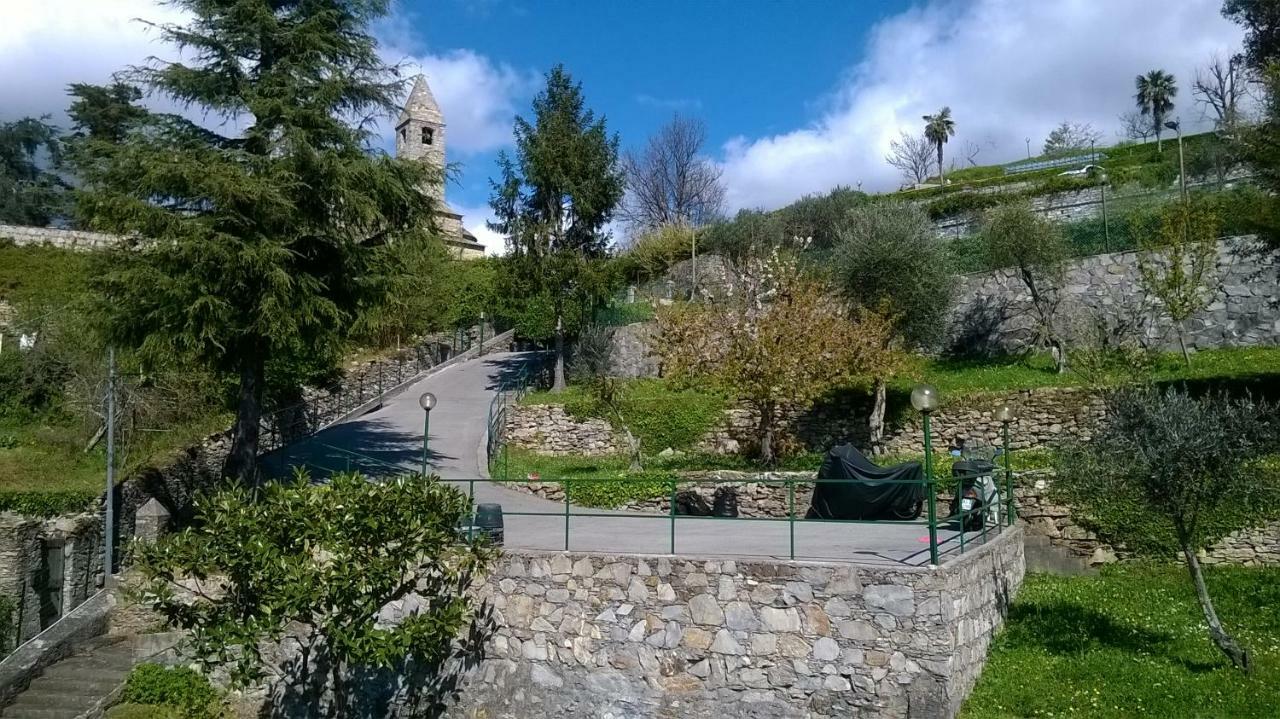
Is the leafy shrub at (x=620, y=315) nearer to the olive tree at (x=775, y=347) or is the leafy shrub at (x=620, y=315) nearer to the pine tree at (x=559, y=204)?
the pine tree at (x=559, y=204)

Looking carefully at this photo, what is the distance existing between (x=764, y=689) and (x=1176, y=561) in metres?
7.13

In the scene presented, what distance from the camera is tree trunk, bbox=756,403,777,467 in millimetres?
18812

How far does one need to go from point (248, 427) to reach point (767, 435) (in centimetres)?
1068

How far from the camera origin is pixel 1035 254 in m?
23.0

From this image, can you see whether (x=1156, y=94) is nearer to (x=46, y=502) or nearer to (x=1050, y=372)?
(x=1050, y=372)

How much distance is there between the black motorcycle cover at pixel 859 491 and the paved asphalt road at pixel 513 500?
0.93 feet

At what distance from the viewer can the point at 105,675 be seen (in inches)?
478

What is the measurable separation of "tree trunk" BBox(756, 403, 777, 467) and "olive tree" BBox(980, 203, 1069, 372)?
28.7ft

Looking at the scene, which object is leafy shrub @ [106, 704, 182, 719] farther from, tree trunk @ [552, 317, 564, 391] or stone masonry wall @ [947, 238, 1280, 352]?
stone masonry wall @ [947, 238, 1280, 352]

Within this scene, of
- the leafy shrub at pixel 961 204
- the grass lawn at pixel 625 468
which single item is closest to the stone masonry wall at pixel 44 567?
the grass lawn at pixel 625 468

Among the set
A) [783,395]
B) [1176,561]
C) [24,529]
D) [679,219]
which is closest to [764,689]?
[1176,561]

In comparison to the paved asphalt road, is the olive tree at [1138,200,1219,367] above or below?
above

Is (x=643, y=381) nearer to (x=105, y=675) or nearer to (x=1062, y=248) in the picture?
(x=1062, y=248)

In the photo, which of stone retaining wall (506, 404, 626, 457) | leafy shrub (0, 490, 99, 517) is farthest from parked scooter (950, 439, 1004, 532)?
leafy shrub (0, 490, 99, 517)
